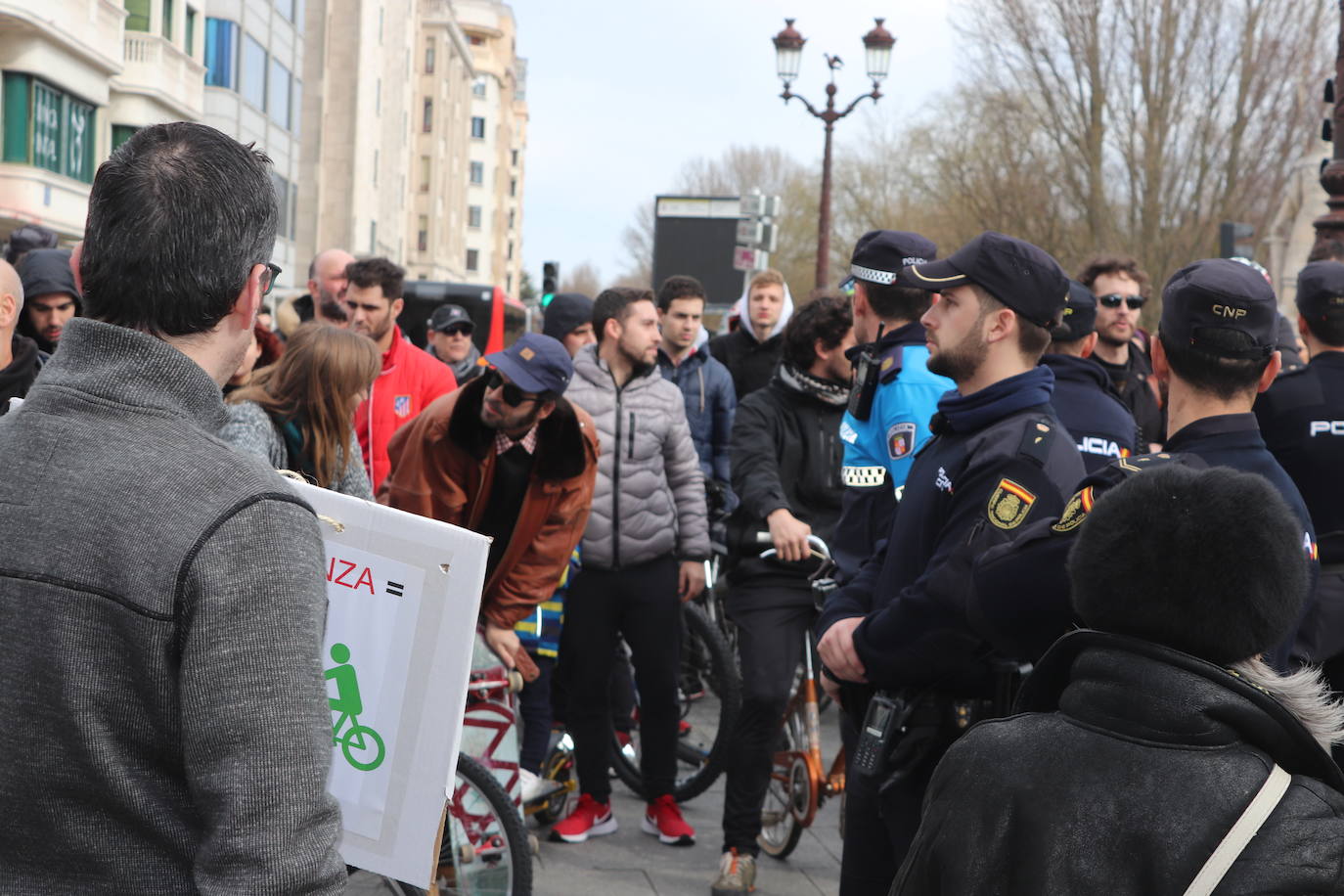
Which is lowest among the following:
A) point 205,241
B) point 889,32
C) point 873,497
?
point 873,497

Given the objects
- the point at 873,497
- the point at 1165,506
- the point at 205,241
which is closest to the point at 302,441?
the point at 873,497

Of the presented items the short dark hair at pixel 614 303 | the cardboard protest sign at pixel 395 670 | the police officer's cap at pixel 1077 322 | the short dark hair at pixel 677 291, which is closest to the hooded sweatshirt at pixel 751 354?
the short dark hair at pixel 677 291

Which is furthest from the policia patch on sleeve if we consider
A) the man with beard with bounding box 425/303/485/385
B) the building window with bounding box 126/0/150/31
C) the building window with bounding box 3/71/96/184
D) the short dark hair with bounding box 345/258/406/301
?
the building window with bounding box 126/0/150/31

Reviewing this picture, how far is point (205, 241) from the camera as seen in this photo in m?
1.87

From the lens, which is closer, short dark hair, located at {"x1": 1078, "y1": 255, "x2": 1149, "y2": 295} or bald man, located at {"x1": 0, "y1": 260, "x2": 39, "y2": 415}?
bald man, located at {"x1": 0, "y1": 260, "x2": 39, "y2": 415}

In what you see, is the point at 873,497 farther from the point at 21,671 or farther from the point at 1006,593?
the point at 21,671

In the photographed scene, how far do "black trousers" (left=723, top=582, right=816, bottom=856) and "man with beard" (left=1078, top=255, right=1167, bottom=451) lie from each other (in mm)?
2319

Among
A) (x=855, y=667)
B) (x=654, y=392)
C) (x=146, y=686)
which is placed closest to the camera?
(x=146, y=686)

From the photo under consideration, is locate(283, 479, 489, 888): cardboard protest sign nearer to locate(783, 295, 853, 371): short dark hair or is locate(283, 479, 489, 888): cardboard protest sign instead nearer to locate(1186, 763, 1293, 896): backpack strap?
locate(1186, 763, 1293, 896): backpack strap

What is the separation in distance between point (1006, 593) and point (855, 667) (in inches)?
34.6

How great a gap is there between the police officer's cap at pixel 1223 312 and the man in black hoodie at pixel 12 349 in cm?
343

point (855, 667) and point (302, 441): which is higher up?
point (302, 441)

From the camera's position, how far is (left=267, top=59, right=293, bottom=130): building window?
44188 millimetres

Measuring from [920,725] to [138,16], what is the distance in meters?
33.8
